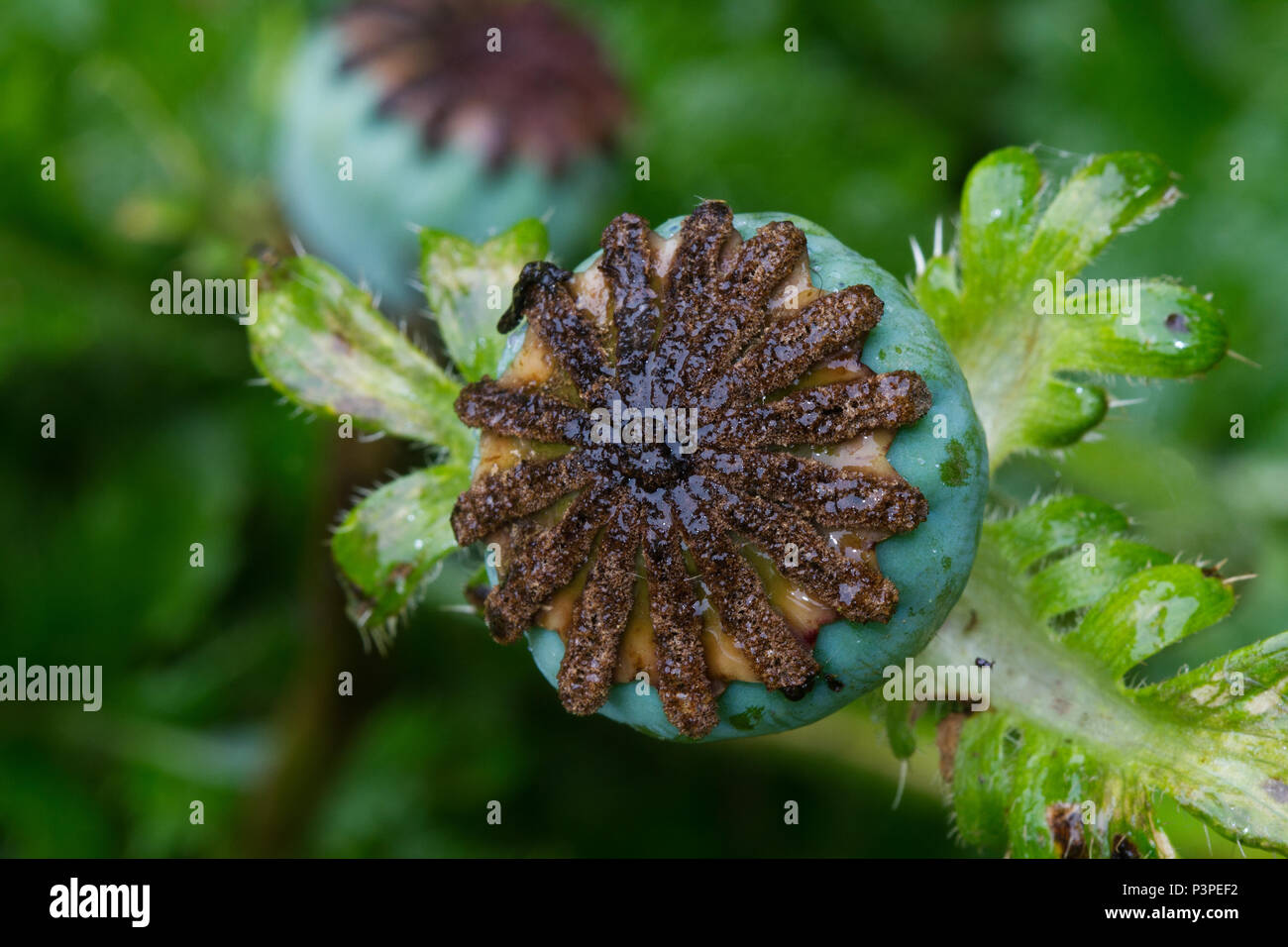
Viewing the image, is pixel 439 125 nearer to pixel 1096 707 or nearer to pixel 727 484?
pixel 727 484

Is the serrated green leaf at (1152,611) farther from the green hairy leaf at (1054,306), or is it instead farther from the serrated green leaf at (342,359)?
the serrated green leaf at (342,359)

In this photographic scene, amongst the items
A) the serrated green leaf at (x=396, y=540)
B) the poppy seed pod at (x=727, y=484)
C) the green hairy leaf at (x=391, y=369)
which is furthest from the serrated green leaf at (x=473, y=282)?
the poppy seed pod at (x=727, y=484)

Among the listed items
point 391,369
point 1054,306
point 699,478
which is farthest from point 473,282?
point 1054,306

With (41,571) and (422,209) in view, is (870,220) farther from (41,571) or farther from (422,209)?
(41,571)

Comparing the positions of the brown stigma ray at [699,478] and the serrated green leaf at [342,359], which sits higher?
the serrated green leaf at [342,359]

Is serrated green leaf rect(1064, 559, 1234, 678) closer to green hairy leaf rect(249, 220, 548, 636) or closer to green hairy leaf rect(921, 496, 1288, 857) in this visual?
green hairy leaf rect(921, 496, 1288, 857)

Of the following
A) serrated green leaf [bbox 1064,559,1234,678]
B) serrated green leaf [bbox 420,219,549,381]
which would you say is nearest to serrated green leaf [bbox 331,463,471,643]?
serrated green leaf [bbox 420,219,549,381]
